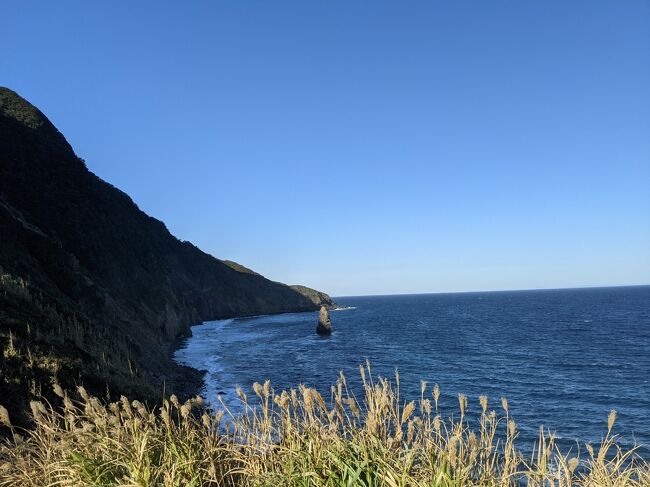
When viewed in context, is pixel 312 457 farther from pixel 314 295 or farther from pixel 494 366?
pixel 314 295

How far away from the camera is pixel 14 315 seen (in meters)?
13.3

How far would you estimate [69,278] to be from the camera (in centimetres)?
2616

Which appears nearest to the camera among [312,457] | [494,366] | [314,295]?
[312,457]

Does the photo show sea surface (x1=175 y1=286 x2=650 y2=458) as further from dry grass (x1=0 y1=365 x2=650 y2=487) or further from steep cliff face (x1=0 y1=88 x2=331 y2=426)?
dry grass (x1=0 y1=365 x2=650 y2=487)

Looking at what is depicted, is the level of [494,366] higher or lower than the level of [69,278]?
lower

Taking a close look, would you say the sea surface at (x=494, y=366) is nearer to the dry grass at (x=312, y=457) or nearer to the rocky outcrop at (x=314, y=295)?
the dry grass at (x=312, y=457)

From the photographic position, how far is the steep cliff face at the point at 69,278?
1252 centimetres

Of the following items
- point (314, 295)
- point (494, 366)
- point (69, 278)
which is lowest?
point (494, 366)

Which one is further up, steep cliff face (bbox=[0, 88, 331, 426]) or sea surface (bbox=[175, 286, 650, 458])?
steep cliff face (bbox=[0, 88, 331, 426])

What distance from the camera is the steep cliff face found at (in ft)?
41.1

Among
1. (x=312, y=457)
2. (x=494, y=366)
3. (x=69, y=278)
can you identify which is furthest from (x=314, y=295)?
(x=312, y=457)

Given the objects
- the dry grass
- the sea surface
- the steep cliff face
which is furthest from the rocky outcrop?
the dry grass

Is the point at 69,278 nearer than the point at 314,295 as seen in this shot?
Yes

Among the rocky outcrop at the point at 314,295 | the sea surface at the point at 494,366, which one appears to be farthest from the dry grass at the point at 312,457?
the rocky outcrop at the point at 314,295
